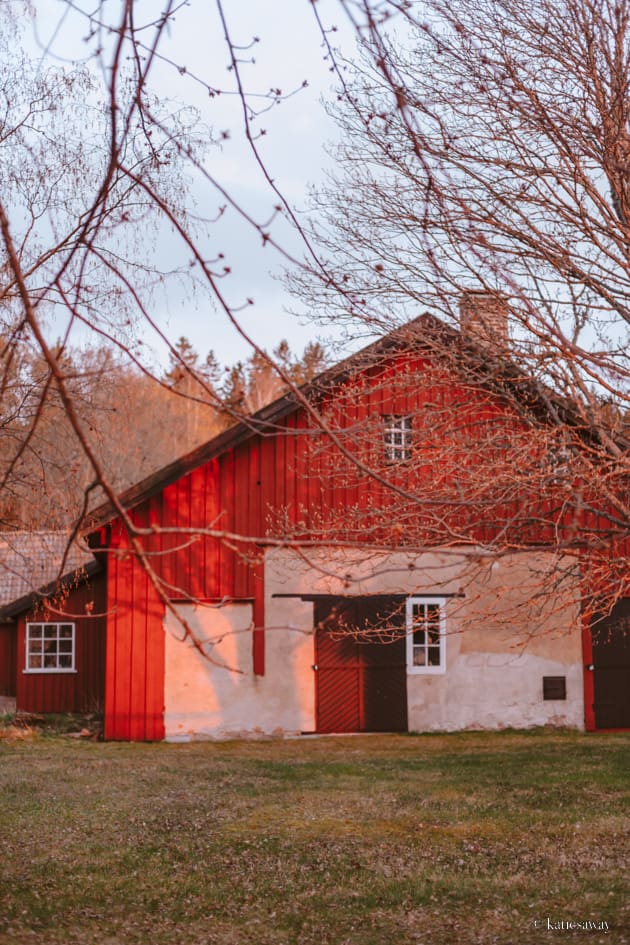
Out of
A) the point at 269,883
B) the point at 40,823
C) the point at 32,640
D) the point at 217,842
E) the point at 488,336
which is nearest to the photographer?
the point at 269,883

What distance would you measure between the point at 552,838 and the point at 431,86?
732 centimetres

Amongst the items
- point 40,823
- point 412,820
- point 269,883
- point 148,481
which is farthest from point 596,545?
point 148,481

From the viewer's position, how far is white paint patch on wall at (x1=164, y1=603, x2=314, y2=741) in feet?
53.8

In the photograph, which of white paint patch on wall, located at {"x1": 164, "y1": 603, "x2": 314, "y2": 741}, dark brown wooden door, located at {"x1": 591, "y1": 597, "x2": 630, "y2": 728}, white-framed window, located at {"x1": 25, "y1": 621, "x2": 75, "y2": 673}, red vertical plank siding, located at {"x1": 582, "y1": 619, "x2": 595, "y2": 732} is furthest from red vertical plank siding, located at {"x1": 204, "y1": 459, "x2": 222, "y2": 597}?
dark brown wooden door, located at {"x1": 591, "y1": 597, "x2": 630, "y2": 728}

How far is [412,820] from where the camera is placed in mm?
9906

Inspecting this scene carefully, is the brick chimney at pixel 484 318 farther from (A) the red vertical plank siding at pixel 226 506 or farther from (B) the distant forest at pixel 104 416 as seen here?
(A) the red vertical plank siding at pixel 226 506

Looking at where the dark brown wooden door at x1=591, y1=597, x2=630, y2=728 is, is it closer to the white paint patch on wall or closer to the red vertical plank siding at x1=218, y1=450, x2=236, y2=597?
the white paint patch on wall

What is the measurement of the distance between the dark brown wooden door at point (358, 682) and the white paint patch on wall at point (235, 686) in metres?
0.27

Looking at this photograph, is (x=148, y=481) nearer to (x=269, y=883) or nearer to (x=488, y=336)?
(x=488, y=336)

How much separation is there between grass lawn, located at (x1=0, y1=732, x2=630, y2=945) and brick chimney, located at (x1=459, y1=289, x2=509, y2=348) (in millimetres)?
4703

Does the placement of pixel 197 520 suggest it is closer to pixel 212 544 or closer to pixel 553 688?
pixel 212 544

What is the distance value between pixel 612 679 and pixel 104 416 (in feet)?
32.1

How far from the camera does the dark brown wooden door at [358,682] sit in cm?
1691

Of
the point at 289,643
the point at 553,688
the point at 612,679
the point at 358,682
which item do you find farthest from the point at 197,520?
the point at 612,679
